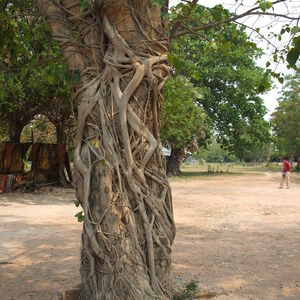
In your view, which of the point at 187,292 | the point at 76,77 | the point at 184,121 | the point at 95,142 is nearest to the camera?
the point at 95,142

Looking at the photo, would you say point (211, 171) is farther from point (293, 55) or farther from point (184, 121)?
point (293, 55)

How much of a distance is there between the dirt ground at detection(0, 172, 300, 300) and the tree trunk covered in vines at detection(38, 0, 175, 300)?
129cm

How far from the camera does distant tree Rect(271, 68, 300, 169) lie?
125 ft

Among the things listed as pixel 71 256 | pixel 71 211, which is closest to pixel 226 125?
pixel 71 211

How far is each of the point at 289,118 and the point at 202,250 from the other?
35907mm

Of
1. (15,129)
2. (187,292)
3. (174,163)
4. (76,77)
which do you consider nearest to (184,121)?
(174,163)

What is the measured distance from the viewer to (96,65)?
155 inches

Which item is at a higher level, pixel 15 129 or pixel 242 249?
pixel 15 129

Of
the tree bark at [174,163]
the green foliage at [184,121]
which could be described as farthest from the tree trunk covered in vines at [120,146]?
the tree bark at [174,163]

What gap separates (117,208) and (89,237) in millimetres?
342

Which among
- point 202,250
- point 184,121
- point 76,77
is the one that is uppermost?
point 184,121

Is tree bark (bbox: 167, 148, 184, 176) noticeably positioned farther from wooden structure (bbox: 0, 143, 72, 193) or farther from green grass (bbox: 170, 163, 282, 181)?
wooden structure (bbox: 0, 143, 72, 193)

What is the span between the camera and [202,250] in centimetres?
682

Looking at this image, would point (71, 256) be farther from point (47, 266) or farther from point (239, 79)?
point (239, 79)
